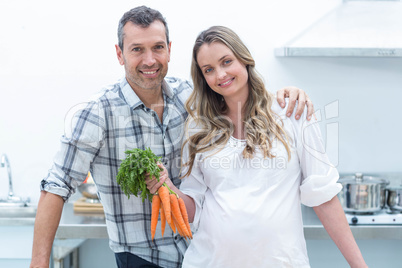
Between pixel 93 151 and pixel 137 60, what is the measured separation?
381mm

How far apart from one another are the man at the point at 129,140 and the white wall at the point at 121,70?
120 cm

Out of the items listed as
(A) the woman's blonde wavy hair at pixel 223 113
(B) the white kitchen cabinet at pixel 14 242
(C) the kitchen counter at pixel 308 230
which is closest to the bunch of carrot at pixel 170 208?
(A) the woman's blonde wavy hair at pixel 223 113

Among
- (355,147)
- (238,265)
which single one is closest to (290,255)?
(238,265)

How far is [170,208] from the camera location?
160cm

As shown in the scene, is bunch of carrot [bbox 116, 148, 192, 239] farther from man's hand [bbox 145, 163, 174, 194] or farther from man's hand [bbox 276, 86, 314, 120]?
man's hand [bbox 276, 86, 314, 120]

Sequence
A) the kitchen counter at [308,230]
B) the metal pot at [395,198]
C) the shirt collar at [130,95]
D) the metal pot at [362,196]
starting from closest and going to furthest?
the shirt collar at [130,95] → the kitchen counter at [308,230] → the metal pot at [362,196] → the metal pot at [395,198]

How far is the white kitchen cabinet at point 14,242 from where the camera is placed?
120 inches

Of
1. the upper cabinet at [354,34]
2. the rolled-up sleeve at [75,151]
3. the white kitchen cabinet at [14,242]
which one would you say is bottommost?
the white kitchen cabinet at [14,242]

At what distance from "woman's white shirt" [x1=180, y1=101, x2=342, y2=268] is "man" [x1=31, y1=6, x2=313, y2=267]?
0.56ft

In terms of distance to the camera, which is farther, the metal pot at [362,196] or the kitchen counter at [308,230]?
the metal pot at [362,196]

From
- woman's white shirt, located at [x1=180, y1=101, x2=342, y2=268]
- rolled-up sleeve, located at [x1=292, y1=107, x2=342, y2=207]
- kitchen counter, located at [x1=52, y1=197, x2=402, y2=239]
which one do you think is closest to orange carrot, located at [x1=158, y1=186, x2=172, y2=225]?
woman's white shirt, located at [x1=180, y1=101, x2=342, y2=268]

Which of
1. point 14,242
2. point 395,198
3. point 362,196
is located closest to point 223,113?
point 362,196

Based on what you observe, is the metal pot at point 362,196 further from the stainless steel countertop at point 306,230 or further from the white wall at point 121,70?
the white wall at point 121,70

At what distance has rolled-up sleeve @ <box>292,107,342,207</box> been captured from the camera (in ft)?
5.18
